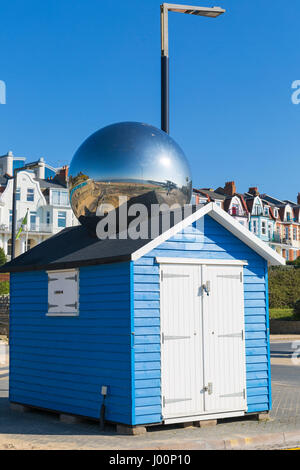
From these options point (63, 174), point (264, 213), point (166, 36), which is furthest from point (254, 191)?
point (166, 36)

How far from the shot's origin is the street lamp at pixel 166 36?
1356cm

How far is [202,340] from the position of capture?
991 cm

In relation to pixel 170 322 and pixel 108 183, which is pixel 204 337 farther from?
pixel 108 183

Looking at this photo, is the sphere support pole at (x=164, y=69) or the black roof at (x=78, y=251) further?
the sphere support pole at (x=164, y=69)

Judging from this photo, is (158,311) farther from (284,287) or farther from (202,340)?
(284,287)

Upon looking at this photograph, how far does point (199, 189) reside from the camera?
90.4 m

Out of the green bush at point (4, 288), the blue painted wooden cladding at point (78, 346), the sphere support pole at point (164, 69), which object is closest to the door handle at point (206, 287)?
the blue painted wooden cladding at point (78, 346)

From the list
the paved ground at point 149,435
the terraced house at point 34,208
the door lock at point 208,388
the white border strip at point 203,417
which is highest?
the terraced house at point 34,208

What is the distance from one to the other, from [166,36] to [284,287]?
4063 cm

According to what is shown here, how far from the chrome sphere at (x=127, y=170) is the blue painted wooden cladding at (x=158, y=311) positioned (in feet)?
3.26

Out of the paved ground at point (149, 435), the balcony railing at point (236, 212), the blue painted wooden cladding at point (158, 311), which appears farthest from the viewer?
the balcony railing at point (236, 212)

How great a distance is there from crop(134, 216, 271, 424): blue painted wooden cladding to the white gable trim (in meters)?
0.09

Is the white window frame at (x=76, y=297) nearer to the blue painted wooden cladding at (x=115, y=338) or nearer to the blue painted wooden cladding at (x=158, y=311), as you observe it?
the blue painted wooden cladding at (x=115, y=338)

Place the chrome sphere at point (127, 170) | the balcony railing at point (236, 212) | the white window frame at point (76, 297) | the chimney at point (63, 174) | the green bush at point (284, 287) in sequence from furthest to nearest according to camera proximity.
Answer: the balcony railing at point (236, 212), the chimney at point (63, 174), the green bush at point (284, 287), the chrome sphere at point (127, 170), the white window frame at point (76, 297)
